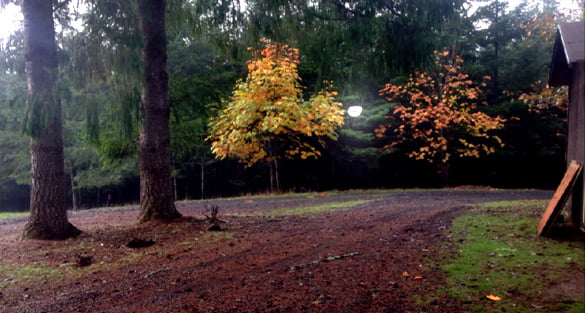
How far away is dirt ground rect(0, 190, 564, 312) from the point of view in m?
3.97

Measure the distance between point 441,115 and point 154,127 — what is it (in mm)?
12842

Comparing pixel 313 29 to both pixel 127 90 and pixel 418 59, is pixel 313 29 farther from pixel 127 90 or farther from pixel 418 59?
pixel 127 90

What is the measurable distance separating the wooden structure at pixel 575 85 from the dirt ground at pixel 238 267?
1798 mm

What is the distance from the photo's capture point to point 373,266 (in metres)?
4.87

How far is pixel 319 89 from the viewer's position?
736 centimetres

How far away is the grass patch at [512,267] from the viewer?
360cm

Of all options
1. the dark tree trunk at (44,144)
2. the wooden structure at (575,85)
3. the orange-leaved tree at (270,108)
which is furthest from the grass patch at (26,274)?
the orange-leaved tree at (270,108)

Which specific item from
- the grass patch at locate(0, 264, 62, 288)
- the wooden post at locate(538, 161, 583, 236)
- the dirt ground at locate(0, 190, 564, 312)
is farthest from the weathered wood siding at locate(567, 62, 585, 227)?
the grass patch at locate(0, 264, 62, 288)

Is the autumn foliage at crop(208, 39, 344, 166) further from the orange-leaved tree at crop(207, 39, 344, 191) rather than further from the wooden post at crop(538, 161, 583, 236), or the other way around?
the wooden post at crop(538, 161, 583, 236)

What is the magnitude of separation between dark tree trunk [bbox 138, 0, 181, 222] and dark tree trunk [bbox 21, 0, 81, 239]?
1.35 metres

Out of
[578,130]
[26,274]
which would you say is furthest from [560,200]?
[26,274]

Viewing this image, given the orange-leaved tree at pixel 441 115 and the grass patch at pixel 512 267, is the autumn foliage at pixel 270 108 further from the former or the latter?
the grass patch at pixel 512 267

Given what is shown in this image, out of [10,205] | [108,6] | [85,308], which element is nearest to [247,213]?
[108,6]

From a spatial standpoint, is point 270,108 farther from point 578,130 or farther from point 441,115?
point 578,130
